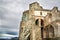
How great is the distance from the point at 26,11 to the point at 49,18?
9447 millimetres

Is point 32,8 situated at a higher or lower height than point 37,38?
higher

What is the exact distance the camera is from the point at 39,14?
33844mm

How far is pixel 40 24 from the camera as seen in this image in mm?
31297

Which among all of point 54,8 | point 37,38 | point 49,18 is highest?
point 54,8

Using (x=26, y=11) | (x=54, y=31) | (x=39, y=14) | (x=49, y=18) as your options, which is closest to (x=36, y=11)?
(x=39, y=14)

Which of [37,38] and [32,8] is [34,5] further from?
[37,38]

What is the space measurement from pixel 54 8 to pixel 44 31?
19.5 feet

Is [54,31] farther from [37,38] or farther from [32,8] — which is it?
[32,8]

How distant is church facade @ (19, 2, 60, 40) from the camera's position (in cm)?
2266

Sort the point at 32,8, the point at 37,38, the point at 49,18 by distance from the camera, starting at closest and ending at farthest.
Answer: the point at 37,38 < the point at 49,18 < the point at 32,8

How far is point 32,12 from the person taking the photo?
31719 millimetres

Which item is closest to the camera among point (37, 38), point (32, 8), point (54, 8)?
point (37, 38)

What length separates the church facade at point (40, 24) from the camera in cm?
2266

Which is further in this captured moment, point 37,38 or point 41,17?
point 41,17
